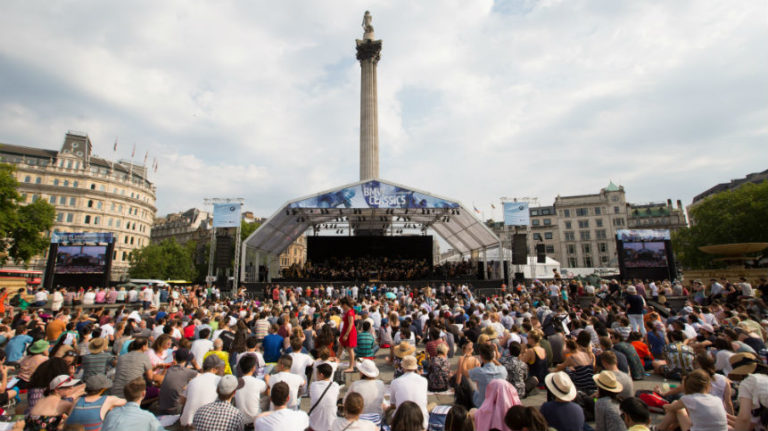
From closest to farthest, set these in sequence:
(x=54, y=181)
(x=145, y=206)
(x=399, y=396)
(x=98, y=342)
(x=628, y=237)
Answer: (x=399, y=396)
(x=98, y=342)
(x=628, y=237)
(x=54, y=181)
(x=145, y=206)

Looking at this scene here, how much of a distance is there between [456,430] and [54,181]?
7237 cm

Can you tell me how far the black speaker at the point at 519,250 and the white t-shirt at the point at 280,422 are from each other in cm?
2370

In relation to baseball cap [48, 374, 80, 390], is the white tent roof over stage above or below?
above

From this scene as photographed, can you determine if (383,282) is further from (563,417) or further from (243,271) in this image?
(563,417)

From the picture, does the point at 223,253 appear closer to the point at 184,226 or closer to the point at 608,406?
the point at 608,406

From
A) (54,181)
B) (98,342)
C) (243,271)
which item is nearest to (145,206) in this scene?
(54,181)

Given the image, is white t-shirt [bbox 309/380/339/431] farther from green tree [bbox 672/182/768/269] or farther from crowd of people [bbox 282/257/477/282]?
green tree [bbox 672/182/768/269]

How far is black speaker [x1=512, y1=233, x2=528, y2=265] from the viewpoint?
82.4 ft

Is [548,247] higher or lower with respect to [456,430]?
higher

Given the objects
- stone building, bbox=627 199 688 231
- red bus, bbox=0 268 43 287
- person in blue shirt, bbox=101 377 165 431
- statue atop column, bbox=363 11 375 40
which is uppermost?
statue atop column, bbox=363 11 375 40

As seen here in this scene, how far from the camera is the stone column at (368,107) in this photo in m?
35.6

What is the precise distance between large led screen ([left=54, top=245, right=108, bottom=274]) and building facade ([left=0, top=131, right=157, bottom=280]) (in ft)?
105

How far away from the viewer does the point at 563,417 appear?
3.74 m

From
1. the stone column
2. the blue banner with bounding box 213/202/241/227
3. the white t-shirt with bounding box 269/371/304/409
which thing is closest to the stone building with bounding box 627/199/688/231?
the stone column
